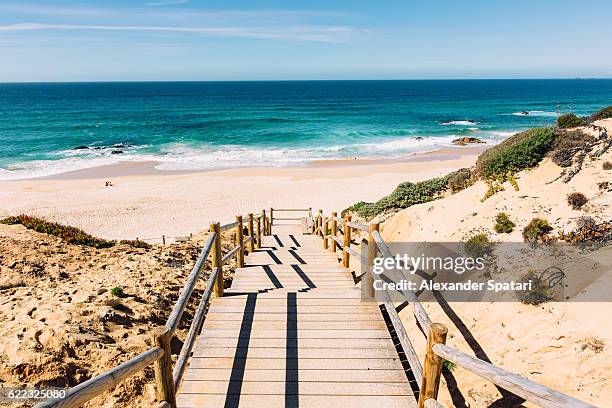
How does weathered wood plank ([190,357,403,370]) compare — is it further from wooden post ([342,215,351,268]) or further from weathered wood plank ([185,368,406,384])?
wooden post ([342,215,351,268])

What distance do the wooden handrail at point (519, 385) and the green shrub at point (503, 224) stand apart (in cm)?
560

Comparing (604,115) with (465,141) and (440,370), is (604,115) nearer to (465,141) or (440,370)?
(440,370)

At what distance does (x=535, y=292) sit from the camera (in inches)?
222

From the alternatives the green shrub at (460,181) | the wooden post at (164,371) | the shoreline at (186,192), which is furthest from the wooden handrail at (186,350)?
the shoreline at (186,192)

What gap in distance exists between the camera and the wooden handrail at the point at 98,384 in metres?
2.32

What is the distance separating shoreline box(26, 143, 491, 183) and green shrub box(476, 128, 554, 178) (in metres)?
19.9

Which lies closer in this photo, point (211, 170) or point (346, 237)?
point (346, 237)

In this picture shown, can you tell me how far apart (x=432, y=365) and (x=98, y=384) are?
2.65 m

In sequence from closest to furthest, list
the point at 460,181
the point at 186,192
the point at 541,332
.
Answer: the point at 541,332 < the point at 460,181 < the point at 186,192

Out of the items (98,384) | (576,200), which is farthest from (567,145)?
(98,384)

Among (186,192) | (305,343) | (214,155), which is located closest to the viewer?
(305,343)

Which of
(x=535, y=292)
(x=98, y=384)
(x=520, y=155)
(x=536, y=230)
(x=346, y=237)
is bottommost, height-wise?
(x=535, y=292)

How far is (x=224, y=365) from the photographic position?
14.8ft

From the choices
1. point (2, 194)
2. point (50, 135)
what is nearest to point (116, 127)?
point (50, 135)
